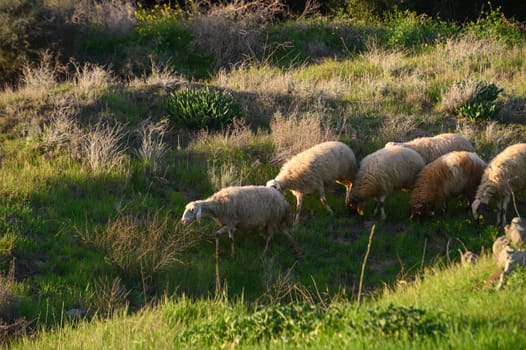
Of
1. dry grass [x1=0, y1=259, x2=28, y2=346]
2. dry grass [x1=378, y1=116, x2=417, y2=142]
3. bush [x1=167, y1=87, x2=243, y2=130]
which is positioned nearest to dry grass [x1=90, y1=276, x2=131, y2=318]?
dry grass [x1=0, y1=259, x2=28, y2=346]

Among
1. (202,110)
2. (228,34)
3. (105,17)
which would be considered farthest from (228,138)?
(105,17)

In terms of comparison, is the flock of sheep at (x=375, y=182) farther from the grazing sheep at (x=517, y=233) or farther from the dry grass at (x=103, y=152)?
the grazing sheep at (x=517, y=233)

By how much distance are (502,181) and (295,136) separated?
12.9ft

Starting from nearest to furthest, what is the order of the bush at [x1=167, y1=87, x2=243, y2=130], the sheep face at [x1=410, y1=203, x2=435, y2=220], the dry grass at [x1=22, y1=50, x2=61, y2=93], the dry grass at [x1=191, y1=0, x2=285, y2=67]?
the sheep face at [x1=410, y1=203, x2=435, y2=220], the bush at [x1=167, y1=87, x2=243, y2=130], the dry grass at [x1=22, y1=50, x2=61, y2=93], the dry grass at [x1=191, y1=0, x2=285, y2=67]

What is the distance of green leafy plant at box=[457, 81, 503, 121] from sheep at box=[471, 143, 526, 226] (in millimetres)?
3609

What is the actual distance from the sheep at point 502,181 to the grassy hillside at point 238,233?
1.21 ft

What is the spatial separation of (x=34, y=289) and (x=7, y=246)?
1.09 metres

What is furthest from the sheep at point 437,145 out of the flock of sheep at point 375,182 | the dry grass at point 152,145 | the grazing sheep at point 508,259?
the grazing sheep at point 508,259

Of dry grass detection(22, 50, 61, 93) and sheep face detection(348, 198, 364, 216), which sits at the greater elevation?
dry grass detection(22, 50, 61, 93)

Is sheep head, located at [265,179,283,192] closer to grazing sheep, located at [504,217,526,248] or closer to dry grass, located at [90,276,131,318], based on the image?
dry grass, located at [90,276,131,318]

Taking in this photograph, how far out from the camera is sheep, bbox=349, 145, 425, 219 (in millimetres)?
12688

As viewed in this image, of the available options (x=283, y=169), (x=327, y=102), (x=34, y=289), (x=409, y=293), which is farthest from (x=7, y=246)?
(x=327, y=102)

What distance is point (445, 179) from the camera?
12.4 metres

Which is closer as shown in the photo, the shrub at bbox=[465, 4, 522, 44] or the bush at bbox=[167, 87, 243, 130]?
the bush at bbox=[167, 87, 243, 130]
